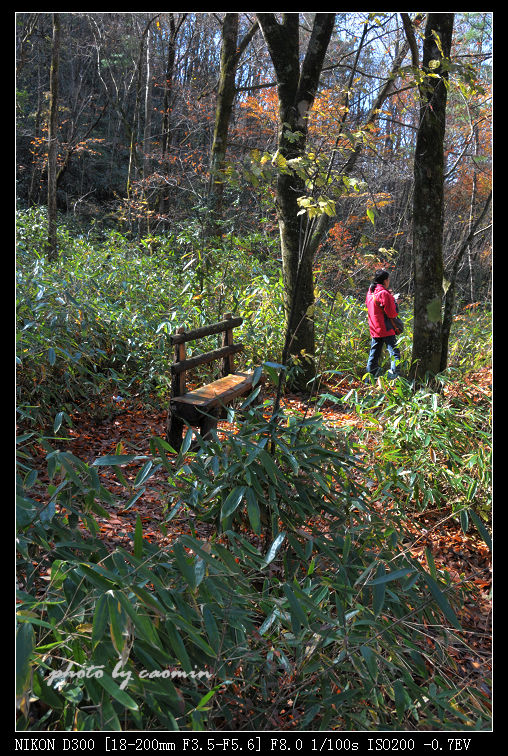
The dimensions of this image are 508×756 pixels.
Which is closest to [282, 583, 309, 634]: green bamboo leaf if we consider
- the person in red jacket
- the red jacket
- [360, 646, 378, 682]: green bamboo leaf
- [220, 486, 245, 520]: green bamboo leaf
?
[360, 646, 378, 682]: green bamboo leaf

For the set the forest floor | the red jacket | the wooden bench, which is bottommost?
the forest floor

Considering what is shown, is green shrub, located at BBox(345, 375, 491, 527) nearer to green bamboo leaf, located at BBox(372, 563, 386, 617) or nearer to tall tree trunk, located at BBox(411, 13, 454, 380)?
tall tree trunk, located at BBox(411, 13, 454, 380)

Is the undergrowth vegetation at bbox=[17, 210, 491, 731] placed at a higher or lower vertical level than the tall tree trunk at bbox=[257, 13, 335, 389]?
lower

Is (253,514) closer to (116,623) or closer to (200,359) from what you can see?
(116,623)

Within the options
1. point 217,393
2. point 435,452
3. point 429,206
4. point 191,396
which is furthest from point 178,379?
point 429,206

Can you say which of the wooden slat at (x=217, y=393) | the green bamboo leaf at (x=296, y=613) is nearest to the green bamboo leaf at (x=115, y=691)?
the green bamboo leaf at (x=296, y=613)

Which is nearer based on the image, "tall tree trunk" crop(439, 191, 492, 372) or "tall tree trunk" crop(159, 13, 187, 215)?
"tall tree trunk" crop(439, 191, 492, 372)

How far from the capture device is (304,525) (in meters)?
2.35

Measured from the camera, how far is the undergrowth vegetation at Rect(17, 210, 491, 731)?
4.46ft

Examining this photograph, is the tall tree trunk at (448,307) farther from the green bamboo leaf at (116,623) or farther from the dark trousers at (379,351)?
the green bamboo leaf at (116,623)

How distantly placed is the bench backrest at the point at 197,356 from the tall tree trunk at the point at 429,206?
1593 millimetres

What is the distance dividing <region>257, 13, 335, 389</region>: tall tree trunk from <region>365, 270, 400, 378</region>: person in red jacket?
2.37 feet
